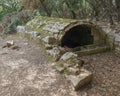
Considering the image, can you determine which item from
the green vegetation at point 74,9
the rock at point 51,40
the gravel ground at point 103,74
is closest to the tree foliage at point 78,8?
the green vegetation at point 74,9

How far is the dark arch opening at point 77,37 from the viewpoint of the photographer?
7711 millimetres

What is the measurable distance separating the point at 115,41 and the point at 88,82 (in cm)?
236

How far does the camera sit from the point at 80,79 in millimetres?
4426

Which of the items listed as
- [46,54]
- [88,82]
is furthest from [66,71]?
[46,54]

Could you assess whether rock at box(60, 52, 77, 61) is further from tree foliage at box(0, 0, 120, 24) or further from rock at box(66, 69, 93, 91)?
tree foliage at box(0, 0, 120, 24)

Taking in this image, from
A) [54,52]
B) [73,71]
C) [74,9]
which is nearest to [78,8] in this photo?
[74,9]

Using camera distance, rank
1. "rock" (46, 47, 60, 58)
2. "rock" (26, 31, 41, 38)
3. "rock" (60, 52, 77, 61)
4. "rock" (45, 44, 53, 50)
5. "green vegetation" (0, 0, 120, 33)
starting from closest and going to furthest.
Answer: "rock" (60, 52, 77, 61) → "rock" (46, 47, 60, 58) → "rock" (45, 44, 53, 50) → "rock" (26, 31, 41, 38) → "green vegetation" (0, 0, 120, 33)

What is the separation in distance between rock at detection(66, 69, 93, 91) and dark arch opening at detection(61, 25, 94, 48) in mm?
3122

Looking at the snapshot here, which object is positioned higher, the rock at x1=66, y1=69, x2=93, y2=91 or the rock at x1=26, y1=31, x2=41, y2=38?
the rock at x1=26, y1=31, x2=41, y2=38

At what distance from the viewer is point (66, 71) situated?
4957 mm

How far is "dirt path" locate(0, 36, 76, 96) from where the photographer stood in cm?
433

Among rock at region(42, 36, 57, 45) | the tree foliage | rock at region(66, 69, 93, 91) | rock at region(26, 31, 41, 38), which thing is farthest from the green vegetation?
rock at region(66, 69, 93, 91)

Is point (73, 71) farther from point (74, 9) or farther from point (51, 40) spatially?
point (74, 9)

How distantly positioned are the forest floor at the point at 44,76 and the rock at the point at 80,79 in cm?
10
